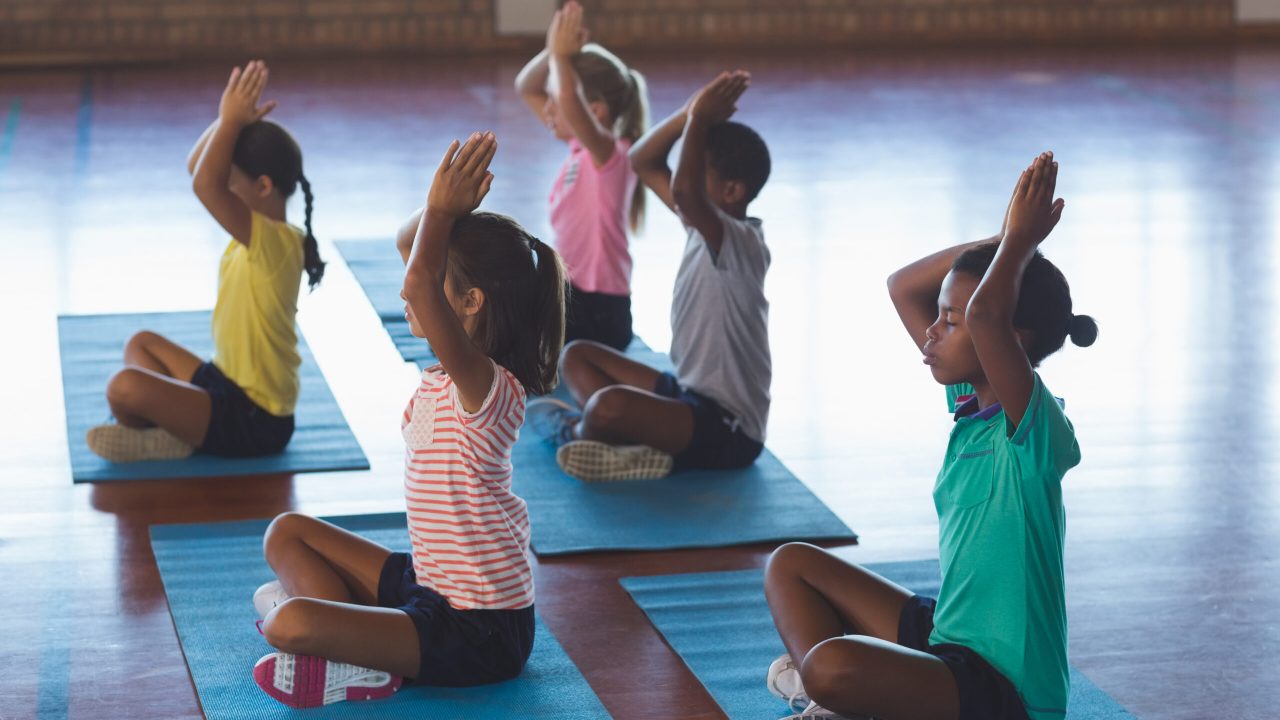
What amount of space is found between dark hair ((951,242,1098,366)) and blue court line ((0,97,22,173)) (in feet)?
17.9

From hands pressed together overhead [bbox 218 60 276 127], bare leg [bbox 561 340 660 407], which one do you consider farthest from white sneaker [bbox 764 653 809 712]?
hands pressed together overhead [bbox 218 60 276 127]

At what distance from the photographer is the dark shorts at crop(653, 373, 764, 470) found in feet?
11.2

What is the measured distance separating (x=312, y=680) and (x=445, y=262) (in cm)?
62

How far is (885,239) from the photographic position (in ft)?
18.8

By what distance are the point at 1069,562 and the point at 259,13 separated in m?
7.86

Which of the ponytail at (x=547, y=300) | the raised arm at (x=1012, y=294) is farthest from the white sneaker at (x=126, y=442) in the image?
the raised arm at (x=1012, y=294)

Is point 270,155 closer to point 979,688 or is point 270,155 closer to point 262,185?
point 262,185

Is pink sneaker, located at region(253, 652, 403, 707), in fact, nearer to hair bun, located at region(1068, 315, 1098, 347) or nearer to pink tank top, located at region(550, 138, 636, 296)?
hair bun, located at region(1068, 315, 1098, 347)

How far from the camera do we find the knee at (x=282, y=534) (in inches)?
98.7

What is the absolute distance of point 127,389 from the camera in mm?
3408

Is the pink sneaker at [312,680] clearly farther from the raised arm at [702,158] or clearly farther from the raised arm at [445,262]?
the raised arm at [702,158]

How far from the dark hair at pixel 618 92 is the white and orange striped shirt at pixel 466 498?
5.89 ft

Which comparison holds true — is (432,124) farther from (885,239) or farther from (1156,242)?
(1156,242)

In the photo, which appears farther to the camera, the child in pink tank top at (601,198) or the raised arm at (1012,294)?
the child in pink tank top at (601,198)
